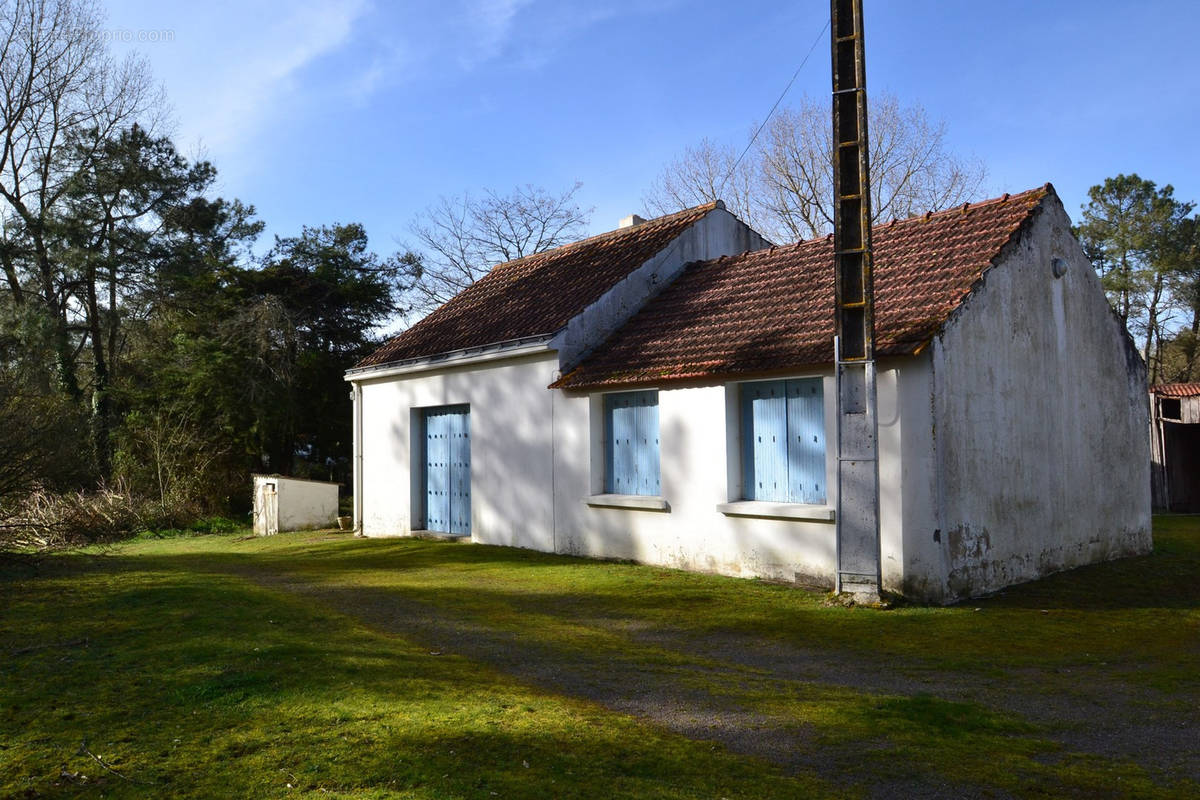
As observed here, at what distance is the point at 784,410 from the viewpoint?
1156 centimetres

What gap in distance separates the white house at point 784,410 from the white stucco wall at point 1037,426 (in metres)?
0.04

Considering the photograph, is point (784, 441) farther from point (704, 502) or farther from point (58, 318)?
point (58, 318)

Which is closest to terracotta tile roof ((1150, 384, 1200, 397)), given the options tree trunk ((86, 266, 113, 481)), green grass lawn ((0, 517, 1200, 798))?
green grass lawn ((0, 517, 1200, 798))

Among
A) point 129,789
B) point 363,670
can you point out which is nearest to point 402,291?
point 363,670

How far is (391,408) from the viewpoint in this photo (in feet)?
58.4

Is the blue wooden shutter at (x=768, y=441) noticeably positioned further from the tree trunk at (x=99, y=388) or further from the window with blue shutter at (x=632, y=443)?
the tree trunk at (x=99, y=388)

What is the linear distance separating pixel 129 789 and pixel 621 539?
9.26 metres

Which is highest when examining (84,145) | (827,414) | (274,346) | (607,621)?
(84,145)

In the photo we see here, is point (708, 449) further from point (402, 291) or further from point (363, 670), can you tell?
point (402, 291)

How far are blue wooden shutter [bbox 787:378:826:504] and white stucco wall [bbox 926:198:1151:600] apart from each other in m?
1.47

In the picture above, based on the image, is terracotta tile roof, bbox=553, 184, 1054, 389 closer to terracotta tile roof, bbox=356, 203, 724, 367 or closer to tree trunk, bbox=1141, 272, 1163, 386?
terracotta tile roof, bbox=356, 203, 724, 367

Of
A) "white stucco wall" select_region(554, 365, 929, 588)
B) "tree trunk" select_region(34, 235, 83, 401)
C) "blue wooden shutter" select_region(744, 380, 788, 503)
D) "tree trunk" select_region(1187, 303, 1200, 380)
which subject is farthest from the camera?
"tree trunk" select_region(1187, 303, 1200, 380)

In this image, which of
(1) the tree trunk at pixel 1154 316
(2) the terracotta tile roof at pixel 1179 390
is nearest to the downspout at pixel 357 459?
(2) the terracotta tile roof at pixel 1179 390

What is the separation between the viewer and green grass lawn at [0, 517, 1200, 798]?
466 centimetres
